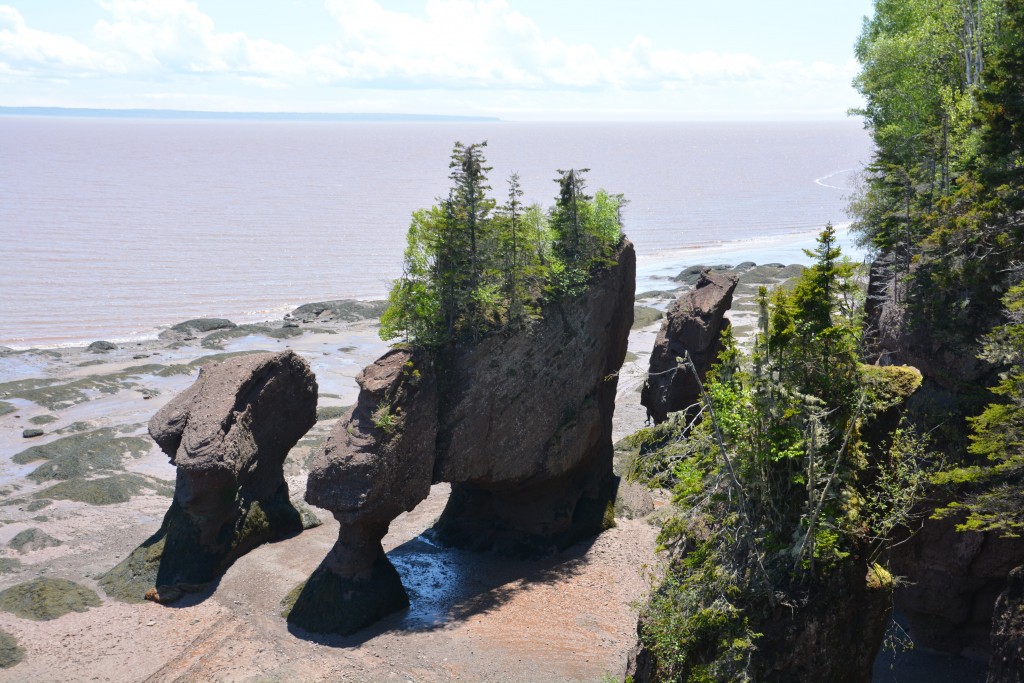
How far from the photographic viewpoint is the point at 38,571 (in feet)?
97.4

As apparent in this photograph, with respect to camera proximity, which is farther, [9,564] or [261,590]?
[9,564]

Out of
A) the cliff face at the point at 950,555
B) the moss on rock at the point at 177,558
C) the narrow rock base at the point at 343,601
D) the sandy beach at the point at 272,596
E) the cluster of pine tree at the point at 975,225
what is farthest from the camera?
the moss on rock at the point at 177,558

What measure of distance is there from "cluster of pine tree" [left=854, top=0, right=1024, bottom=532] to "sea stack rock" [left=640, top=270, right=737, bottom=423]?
251 inches

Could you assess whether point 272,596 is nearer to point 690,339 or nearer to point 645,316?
point 690,339

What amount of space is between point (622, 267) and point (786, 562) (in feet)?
55.2

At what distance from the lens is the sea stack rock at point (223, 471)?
2800 centimetres

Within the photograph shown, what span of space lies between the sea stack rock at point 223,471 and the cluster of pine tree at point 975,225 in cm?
1938

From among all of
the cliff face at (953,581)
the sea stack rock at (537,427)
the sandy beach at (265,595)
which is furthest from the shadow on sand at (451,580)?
the cliff face at (953,581)

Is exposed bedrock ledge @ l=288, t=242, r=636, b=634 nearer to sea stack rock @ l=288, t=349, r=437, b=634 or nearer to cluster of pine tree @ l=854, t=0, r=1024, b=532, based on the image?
sea stack rock @ l=288, t=349, r=437, b=634

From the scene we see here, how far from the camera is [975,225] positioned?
985 inches

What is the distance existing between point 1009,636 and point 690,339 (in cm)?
1980

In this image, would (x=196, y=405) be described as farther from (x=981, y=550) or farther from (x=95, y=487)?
(x=981, y=550)

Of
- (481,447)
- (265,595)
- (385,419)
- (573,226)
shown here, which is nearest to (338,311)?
(573,226)

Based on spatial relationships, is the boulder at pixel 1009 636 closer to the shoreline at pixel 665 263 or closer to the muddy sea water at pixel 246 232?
the shoreline at pixel 665 263
